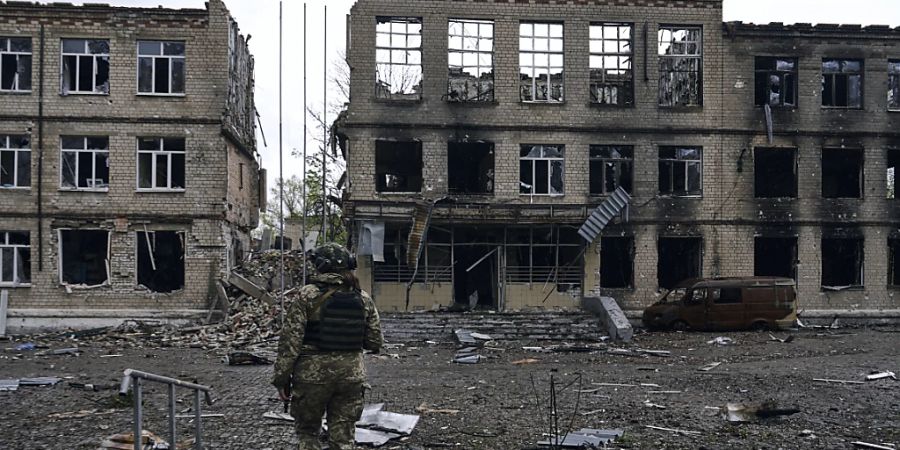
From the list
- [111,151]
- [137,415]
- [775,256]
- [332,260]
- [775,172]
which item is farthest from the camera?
[775,172]

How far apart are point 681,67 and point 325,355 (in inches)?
924

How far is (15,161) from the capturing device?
81.9 feet

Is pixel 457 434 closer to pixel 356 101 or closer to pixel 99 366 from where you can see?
pixel 99 366

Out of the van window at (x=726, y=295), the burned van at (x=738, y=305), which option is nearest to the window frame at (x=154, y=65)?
the burned van at (x=738, y=305)

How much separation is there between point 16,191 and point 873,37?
93.4ft

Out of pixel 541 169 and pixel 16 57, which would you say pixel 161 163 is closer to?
pixel 16 57

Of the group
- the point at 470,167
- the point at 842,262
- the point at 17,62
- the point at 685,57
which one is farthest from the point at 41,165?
the point at 842,262

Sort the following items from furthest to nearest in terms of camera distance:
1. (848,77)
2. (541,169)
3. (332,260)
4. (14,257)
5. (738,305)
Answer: (848,77)
(541,169)
(14,257)
(738,305)
(332,260)

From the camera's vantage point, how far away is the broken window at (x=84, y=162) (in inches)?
984

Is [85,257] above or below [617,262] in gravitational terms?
above

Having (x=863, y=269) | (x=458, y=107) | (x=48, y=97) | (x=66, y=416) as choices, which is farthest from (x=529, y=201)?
(x=66, y=416)

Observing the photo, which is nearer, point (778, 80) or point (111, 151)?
point (111, 151)

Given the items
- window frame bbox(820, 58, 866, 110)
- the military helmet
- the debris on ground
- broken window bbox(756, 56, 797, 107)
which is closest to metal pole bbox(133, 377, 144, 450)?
the military helmet

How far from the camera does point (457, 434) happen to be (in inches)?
374
